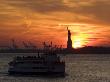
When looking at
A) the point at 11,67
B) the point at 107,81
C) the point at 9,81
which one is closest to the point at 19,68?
the point at 11,67

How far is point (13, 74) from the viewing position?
156000 mm

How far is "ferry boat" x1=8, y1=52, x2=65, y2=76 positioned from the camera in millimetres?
149000

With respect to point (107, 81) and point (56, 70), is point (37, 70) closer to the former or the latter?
point (56, 70)

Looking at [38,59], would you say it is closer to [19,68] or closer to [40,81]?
[19,68]

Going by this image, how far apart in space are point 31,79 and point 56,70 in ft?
32.3

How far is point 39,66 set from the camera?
14988cm

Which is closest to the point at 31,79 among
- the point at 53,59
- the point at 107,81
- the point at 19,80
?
the point at 19,80

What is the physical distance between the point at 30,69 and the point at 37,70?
2309 mm

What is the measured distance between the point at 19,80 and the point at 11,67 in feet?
49.7

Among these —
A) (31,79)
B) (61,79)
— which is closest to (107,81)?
(61,79)

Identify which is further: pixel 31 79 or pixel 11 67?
pixel 11 67

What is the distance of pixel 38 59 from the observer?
15438 cm

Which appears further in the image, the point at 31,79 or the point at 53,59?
the point at 53,59

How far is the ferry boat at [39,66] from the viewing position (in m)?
149
